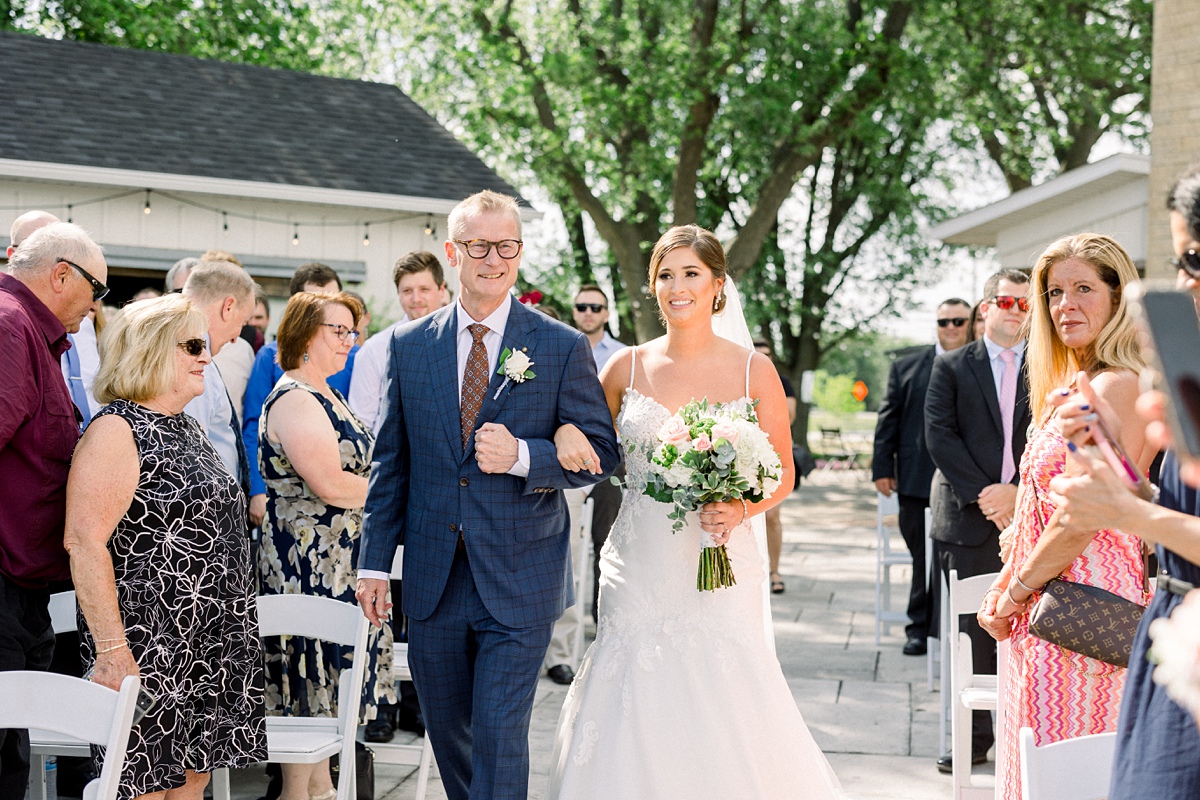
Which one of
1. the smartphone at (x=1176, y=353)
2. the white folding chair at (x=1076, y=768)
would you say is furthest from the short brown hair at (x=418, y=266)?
the smartphone at (x=1176, y=353)

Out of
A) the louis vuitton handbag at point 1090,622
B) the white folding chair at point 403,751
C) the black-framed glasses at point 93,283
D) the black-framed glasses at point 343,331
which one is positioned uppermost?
the black-framed glasses at point 93,283

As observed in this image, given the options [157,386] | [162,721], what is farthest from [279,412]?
[162,721]

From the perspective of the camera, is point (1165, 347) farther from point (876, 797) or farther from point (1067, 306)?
point (876, 797)

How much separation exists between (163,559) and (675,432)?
1.82 metres

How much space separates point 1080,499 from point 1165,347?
33.9 inches

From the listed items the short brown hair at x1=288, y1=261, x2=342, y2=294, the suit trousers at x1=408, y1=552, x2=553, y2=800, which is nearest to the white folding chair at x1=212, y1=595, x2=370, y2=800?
the suit trousers at x1=408, y1=552, x2=553, y2=800

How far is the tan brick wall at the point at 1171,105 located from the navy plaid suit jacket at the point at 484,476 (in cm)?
1167

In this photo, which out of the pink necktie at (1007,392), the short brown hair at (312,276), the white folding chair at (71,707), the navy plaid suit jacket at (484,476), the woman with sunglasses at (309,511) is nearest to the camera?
the white folding chair at (71,707)

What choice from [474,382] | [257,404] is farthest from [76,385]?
[474,382]

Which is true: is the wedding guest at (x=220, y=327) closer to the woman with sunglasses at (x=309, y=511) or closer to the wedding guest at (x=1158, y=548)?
the woman with sunglasses at (x=309, y=511)

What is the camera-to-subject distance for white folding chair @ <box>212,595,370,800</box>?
13.9 feet

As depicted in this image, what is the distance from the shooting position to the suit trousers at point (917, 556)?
340 inches

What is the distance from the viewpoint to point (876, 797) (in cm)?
550

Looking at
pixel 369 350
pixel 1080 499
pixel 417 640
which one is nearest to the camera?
pixel 1080 499
